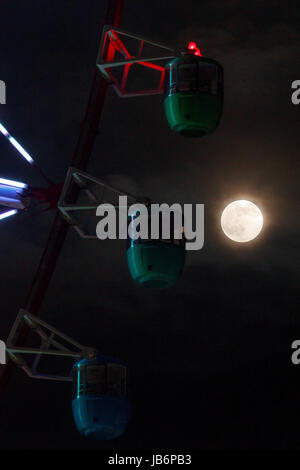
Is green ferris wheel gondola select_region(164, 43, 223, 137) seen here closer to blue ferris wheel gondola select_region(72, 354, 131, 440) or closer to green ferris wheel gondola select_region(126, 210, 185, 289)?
green ferris wheel gondola select_region(126, 210, 185, 289)

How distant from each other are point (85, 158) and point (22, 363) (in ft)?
12.4

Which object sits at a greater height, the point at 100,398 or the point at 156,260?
the point at 156,260

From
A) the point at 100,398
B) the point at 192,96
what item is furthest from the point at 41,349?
the point at 192,96

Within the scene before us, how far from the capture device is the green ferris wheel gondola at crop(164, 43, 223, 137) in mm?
18109

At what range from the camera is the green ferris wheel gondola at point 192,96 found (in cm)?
1811

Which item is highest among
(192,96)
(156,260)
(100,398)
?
(192,96)

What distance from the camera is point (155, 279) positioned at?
18.2 m

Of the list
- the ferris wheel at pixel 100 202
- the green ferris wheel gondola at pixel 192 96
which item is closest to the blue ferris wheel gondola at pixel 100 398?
the ferris wheel at pixel 100 202

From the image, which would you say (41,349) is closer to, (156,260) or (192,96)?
(156,260)

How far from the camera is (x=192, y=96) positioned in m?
18.2

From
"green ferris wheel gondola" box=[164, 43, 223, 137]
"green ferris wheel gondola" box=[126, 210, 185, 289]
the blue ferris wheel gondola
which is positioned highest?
"green ferris wheel gondola" box=[164, 43, 223, 137]

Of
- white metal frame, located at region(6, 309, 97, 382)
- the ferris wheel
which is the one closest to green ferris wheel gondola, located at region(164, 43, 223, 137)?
the ferris wheel
